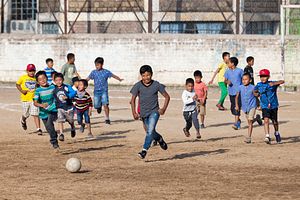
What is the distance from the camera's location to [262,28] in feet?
152

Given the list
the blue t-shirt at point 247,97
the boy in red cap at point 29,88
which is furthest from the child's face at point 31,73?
the blue t-shirt at point 247,97

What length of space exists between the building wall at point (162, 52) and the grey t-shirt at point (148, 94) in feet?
75.0

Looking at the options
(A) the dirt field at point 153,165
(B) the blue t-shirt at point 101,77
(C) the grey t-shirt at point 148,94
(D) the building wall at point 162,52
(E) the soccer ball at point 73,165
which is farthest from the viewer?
(D) the building wall at point 162,52

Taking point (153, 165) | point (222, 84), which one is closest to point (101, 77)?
point (222, 84)

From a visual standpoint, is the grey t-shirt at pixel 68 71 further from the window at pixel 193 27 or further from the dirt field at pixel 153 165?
the window at pixel 193 27

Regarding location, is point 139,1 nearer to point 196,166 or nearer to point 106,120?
point 106,120

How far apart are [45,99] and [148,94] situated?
2891mm

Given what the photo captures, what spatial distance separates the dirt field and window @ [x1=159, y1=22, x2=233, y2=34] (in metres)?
20.4

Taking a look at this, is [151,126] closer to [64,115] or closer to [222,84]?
[64,115]

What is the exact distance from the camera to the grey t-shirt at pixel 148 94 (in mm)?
17312

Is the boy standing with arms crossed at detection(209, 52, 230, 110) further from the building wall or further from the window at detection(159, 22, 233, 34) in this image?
the window at detection(159, 22, 233, 34)

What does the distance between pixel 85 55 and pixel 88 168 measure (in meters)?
25.4

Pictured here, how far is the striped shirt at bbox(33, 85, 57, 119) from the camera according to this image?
63.4ft

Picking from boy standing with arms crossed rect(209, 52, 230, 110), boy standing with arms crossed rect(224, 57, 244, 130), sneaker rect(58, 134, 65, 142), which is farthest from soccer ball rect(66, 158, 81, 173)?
boy standing with arms crossed rect(209, 52, 230, 110)
